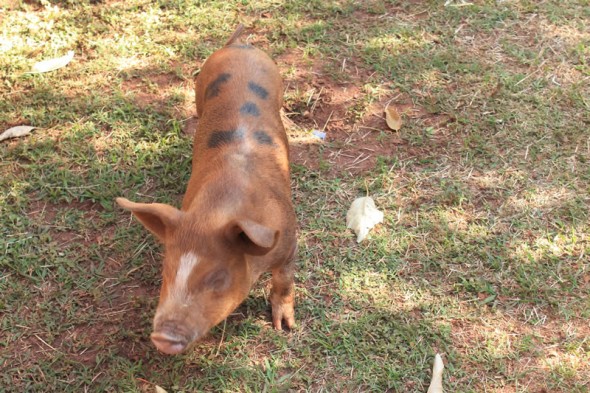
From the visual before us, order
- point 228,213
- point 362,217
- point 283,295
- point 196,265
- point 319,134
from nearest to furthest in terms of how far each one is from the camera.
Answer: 1. point 196,265
2. point 228,213
3. point 283,295
4. point 362,217
5. point 319,134

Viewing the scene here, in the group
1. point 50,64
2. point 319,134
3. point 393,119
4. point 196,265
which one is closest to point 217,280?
point 196,265

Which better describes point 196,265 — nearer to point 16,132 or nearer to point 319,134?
point 319,134

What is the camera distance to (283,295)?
12.0 feet

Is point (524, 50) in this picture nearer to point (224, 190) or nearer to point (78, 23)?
point (224, 190)

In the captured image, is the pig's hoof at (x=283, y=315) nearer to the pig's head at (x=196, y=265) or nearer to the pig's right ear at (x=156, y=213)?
the pig's head at (x=196, y=265)

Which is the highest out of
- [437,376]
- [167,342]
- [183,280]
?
[183,280]

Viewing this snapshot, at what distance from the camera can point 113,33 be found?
564 cm

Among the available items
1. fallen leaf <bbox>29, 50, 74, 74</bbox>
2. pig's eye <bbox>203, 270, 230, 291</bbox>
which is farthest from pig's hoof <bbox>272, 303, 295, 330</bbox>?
fallen leaf <bbox>29, 50, 74, 74</bbox>

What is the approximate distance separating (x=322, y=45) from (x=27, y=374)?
3715 millimetres

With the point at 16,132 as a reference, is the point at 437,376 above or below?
below

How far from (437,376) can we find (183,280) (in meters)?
1.67

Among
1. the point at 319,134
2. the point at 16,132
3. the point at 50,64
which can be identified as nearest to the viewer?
the point at 16,132

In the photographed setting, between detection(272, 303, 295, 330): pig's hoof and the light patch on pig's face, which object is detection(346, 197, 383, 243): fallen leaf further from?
the light patch on pig's face

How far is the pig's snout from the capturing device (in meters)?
2.67
